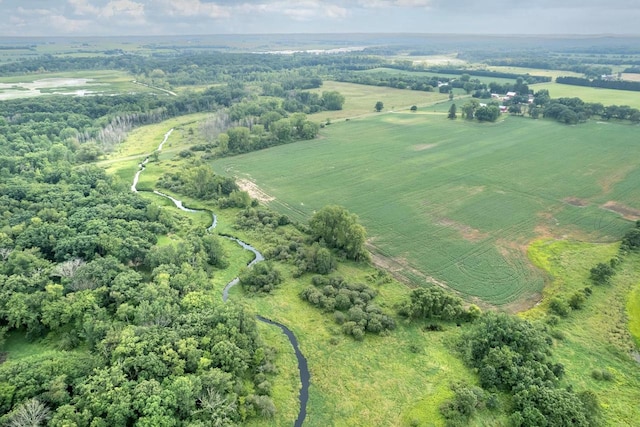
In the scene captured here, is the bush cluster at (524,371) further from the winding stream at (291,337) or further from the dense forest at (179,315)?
the winding stream at (291,337)

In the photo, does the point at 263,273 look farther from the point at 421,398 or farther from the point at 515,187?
the point at 515,187

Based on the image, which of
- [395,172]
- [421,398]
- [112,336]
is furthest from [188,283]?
[395,172]

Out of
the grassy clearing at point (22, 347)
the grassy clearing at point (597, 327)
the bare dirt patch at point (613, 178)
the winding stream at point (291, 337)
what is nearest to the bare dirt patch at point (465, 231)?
the grassy clearing at point (597, 327)

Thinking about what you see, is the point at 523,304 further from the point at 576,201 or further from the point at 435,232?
the point at 576,201

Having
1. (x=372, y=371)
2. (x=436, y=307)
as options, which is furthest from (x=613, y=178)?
(x=372, y=371)

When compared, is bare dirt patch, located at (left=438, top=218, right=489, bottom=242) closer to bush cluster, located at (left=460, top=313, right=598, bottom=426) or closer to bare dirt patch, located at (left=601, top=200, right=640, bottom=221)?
bush cluster, located at (left=460, top=313, right=598, bottom=426)
